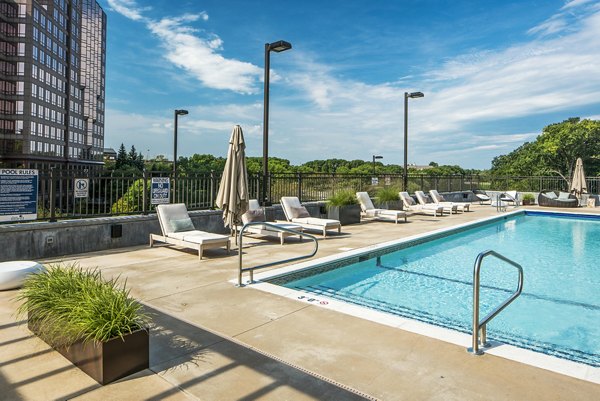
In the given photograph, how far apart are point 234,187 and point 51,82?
65.6 meters

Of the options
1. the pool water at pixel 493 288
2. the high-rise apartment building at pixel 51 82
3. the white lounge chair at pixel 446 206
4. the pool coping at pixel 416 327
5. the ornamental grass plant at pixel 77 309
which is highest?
the high-rise apartment building at pixel 51 82

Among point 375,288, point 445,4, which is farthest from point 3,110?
point 375,288

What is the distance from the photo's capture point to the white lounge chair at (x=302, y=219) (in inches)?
408

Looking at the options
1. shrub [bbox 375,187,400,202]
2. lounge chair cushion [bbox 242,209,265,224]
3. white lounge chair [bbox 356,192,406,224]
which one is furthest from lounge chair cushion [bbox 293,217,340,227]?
shrub [bbox 375,187,400,202]

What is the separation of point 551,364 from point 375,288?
329 centimetres

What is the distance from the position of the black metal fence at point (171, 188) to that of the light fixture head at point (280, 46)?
3.68 meters

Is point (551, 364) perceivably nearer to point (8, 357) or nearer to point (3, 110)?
point (8, 357)

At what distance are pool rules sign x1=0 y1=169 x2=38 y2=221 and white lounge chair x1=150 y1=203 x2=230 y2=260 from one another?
2.26 m

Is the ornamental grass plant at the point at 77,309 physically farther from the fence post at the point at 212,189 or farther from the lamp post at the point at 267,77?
the lamp post at the point at 267,77

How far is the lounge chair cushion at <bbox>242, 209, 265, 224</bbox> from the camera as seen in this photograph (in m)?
9.89

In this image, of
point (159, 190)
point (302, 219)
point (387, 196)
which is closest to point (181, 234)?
point (159, 190)

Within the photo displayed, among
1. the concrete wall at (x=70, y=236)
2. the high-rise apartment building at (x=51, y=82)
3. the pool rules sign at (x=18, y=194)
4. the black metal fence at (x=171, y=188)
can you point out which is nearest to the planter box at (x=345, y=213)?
the black metal fence at (x=171, y=188)

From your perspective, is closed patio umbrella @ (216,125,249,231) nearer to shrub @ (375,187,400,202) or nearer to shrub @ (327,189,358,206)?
shrub @ (327,189,358,206)

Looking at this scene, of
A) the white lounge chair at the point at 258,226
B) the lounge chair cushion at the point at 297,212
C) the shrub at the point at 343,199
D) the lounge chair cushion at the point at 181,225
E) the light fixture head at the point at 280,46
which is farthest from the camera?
the shrub at the point at 343,199
